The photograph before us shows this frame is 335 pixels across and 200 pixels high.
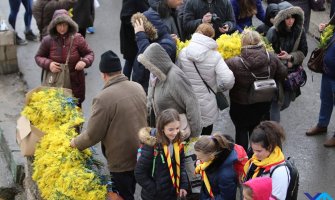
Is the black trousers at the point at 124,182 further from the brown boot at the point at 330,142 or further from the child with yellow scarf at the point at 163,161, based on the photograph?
the brown boot at the point at 330,142

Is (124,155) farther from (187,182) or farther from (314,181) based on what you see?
(314,181)

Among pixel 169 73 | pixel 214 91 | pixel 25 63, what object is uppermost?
pixel 169 73

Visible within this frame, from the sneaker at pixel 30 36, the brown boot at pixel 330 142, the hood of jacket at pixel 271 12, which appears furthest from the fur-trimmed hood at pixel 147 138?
the sneaker at pixel 30 36

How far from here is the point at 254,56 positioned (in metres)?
5.52

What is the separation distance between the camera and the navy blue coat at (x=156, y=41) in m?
5.87

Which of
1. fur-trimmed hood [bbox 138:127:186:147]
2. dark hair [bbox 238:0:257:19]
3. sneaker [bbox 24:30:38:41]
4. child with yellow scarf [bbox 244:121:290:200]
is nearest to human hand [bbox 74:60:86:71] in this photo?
fur-trimmed hood [bbox 138:127:186:147]

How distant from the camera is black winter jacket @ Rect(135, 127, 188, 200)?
14.8 feet

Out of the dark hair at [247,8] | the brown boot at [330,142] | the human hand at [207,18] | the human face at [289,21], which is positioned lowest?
the brown boot at [330,142]

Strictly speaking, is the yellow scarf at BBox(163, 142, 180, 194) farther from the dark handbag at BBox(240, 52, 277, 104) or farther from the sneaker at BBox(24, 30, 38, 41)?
the sneaker at BBox(24, 30, 38, 41)

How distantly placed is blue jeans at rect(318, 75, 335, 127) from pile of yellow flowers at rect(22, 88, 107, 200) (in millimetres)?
3185

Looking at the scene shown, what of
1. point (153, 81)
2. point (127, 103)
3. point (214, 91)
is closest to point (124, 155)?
point (127, 103)

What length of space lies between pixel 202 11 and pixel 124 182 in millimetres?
3044

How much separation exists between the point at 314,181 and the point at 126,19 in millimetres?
3233

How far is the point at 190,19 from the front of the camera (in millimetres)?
7340
